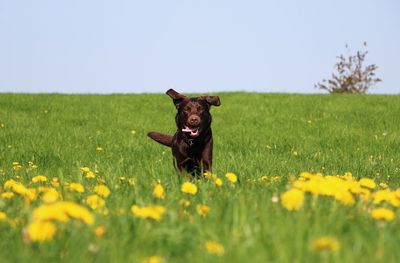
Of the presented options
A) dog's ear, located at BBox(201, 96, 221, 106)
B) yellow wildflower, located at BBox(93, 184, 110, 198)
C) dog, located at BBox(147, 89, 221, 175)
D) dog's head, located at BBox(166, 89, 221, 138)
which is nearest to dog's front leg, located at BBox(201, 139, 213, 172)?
dog, located at BBox(147, 89, 221, 175)

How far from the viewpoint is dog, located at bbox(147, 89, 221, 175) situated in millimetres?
6145

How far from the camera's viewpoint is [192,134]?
6145 millimetres

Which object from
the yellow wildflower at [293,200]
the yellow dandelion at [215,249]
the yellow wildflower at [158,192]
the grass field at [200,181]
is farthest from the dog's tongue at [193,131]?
the yellow dandelion at [215,249]

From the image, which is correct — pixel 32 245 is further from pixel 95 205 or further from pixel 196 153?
pixel 196 153

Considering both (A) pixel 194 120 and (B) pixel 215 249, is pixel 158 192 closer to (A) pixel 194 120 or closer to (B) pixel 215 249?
(B) pixel 215 249

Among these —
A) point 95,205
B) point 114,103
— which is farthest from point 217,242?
point 114,103

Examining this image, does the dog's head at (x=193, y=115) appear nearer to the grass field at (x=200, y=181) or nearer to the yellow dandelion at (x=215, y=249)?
the grass field at (x=200, y=181)

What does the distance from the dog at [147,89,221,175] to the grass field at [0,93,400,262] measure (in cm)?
28

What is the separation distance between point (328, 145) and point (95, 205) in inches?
409

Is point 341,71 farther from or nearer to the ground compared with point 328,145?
farther from the ground

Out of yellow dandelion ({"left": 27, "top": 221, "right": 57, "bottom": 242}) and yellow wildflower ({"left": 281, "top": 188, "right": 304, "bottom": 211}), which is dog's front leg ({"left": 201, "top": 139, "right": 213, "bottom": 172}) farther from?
yellow dandelion ({"left": 27, "top": 221, "right": 57, "bottom": 242})

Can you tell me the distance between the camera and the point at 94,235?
2406 millimetres

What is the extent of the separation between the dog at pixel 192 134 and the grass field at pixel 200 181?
278mm

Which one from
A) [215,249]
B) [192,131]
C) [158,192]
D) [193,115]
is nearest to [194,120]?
[193,115]
